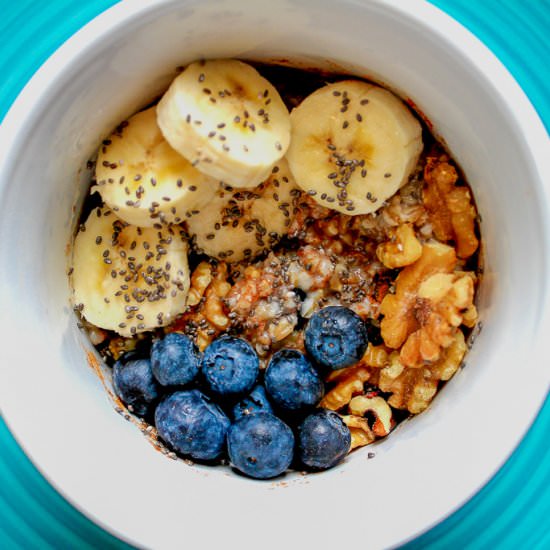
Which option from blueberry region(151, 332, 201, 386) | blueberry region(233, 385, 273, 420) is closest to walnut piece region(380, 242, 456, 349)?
blueberry region(233, 385, 273, 420)

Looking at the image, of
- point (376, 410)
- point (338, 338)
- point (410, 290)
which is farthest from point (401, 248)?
point (376, 410)

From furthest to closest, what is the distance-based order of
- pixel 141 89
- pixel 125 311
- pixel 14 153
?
pixel 125 311, pixel 141 89, pixel 14 153

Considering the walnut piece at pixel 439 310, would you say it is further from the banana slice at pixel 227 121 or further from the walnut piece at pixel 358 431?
the banana slice at pixel 227 121

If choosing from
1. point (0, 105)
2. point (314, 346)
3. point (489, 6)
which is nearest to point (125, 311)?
point (314, 346)

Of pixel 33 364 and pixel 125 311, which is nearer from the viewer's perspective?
pixel 33 364

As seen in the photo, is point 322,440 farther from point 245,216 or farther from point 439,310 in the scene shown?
point 245,216

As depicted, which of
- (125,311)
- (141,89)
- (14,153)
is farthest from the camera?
(125,311)

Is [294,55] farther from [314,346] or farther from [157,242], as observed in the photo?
[314,346]
